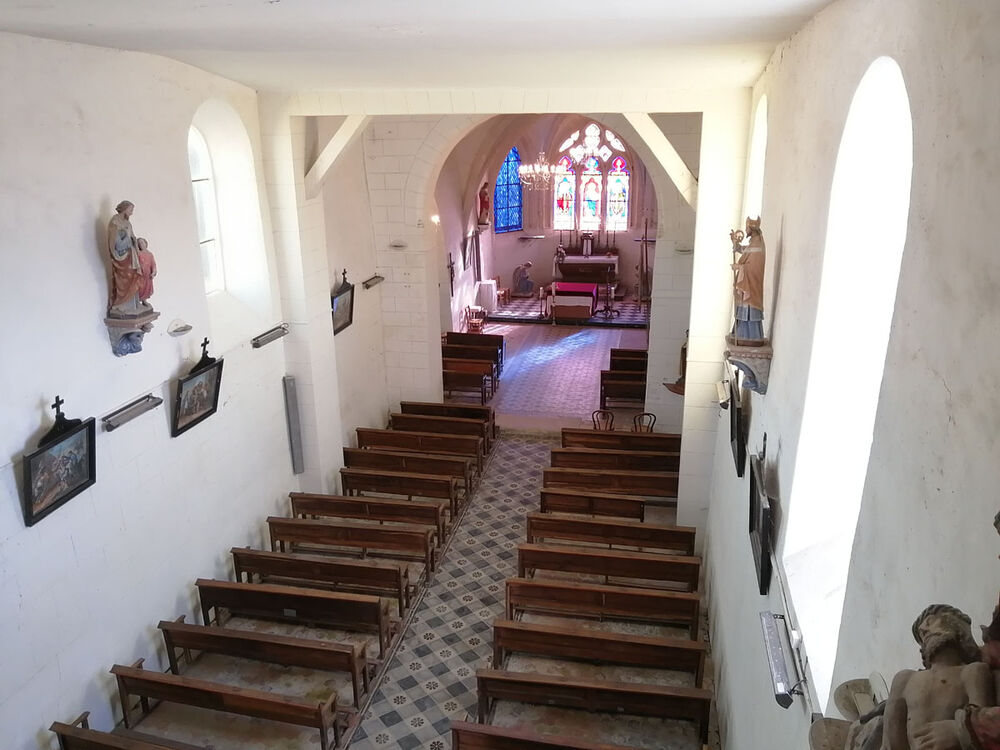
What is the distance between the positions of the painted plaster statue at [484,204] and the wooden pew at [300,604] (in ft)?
51.0

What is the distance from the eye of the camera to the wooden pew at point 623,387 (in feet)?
48.9

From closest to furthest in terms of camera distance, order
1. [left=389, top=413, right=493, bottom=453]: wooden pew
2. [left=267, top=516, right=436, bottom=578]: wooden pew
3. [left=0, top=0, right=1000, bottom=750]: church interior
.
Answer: [left=0, top=0, right=1000, bottom=750]: church interior
[left=267, top=516, right=436, bottom=578]: wooden pew
[left=389, top=413, right=493, bottom=453]: wooden pew

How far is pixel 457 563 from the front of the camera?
9.98 meters

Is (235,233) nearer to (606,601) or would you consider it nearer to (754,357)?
(606,601)

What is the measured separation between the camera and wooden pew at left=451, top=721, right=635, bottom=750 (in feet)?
19.6

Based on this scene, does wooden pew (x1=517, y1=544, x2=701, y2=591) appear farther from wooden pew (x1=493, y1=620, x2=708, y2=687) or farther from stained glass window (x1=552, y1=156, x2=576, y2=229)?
stained glass window (x1=552, y1=156, x2=576, y2=229)

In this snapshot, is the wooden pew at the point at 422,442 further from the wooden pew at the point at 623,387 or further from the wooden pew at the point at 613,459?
the wooden pew at the point at 623,387

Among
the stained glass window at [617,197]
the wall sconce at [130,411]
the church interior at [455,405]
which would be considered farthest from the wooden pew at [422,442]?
the stained glass window at [617,197]

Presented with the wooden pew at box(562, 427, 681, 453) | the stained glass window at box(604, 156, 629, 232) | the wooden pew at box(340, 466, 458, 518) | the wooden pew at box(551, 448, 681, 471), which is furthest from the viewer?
the stained glass window at box(604, 156, 629, 232)

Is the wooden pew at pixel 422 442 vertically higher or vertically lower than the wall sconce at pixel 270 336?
lower

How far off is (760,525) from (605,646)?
9.56 feet

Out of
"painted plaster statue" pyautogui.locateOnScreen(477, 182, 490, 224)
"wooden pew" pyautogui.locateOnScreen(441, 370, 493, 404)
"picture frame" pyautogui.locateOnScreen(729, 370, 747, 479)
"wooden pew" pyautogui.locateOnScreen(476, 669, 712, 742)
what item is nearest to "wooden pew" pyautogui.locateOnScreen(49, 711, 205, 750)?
"wooden pew" pyautogui.locateOnScreen(476, 669, 712, 742)

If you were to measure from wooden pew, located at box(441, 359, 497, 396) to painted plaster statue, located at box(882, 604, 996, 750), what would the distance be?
46.5ft

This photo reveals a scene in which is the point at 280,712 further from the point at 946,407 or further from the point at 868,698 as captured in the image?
the point at 946,407
